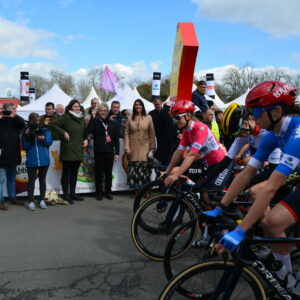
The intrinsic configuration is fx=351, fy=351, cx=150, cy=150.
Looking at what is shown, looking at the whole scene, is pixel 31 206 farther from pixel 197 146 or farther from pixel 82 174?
pixel 197 146

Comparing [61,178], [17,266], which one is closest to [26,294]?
[17,266]

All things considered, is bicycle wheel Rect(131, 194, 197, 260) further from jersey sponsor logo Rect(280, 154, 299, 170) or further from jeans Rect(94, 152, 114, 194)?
jeans Rect(94, 152, 114, 194)

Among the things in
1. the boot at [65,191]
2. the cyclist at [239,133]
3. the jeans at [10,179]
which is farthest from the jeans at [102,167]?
the cyclist at [239,133]

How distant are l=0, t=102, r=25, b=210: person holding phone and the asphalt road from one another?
30.1 inches

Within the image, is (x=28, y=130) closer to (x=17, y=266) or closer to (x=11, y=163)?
(x=11, y=163)

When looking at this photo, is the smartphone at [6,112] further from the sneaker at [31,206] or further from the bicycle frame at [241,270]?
the bicycle frame at [241,270]

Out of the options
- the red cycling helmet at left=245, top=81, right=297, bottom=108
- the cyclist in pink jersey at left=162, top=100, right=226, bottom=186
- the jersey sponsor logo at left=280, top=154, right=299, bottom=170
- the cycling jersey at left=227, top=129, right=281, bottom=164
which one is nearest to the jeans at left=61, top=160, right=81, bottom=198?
the cyclist in pink jersey at left=162, top=100, right=226, bottom=186

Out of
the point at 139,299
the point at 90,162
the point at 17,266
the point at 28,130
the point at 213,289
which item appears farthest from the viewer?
the point at 90,162

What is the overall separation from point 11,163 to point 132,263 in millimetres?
3467

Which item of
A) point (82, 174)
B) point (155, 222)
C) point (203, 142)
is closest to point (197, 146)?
point (203, 142)

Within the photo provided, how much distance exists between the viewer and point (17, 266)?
13.1 feet

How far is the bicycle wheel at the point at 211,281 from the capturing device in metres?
2.27

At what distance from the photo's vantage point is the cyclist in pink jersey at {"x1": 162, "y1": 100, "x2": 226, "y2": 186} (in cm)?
417

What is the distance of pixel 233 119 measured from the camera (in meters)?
3.51
